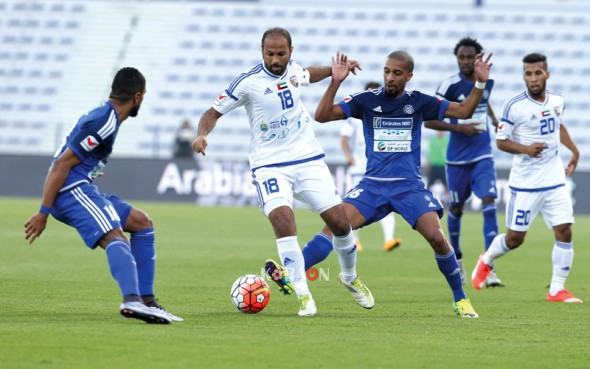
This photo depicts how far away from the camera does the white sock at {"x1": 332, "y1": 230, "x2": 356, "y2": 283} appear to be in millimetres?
10523

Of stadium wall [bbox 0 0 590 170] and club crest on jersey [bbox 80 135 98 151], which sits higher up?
stadium wall [bbox 0 0 590 170]

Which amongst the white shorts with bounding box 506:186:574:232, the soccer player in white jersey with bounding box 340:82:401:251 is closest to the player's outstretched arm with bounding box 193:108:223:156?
the white shorts with bounding box 506:186:574:232

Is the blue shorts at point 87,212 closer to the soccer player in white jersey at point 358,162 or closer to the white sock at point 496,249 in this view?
the white sock at point 496,249

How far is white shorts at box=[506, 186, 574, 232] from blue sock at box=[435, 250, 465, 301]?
267cm

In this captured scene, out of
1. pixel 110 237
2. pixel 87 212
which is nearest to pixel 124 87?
pixel 87 212

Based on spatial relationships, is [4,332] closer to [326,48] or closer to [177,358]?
[177,358]

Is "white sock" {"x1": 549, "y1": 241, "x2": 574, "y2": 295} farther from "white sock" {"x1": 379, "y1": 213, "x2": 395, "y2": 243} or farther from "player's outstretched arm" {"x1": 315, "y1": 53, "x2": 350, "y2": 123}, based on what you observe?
"white sock" {"x1": 379, "y1": 213, "x2": 395, "y2": 243}

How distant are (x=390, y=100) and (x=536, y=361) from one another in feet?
11.9

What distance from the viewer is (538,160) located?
12.6 meters

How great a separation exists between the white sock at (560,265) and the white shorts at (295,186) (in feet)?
9.62

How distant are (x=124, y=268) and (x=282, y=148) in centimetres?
221

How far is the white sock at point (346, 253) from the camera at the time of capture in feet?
34.5

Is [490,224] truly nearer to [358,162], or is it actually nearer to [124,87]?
[358,162]

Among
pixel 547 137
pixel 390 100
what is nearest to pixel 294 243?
pixel 390 100
